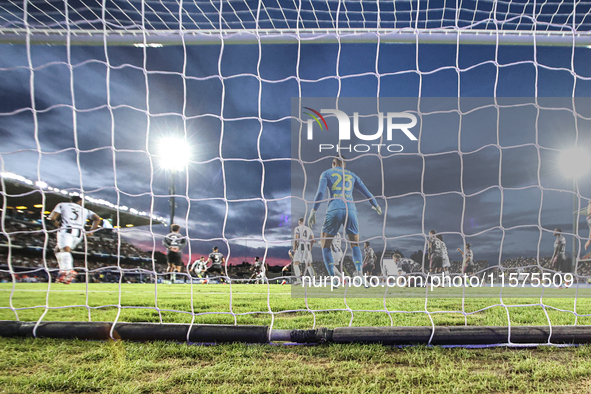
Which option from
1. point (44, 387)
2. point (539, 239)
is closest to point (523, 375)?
point (539, 239)

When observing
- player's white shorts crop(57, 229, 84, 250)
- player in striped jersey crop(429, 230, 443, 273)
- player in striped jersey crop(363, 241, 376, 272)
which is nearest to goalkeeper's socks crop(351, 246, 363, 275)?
player in striped jersey crop(429, 230, 443, 273)

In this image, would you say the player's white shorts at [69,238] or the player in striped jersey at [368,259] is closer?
the player's white shorts at [69,238]

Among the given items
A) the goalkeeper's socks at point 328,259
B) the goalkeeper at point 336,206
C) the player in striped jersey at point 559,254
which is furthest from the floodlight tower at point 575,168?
the goalkeeper's socks at point 328,259

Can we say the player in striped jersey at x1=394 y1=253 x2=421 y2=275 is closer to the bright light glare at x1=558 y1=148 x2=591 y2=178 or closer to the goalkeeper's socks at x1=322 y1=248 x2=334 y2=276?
the bright light glare at x1=558 y1=148 x2=591 y2=178

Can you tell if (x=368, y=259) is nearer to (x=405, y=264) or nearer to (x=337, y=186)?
(x=405, y=264)

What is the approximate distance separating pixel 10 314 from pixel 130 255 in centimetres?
1796

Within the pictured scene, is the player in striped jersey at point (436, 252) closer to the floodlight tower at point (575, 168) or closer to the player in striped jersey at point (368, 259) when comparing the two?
the player in striped jersey at point (368, 259)

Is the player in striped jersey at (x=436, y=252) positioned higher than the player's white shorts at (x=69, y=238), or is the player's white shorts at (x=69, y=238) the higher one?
the player's white shorts at (x=69, y=238)

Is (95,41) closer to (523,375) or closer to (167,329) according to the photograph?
(167,329)

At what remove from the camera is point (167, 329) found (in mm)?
1723

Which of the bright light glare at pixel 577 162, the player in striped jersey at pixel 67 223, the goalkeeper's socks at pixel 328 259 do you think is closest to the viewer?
the bright light glare at pixel 577 162

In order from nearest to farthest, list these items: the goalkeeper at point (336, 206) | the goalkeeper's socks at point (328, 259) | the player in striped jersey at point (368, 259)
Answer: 1. the goalkeeper at point (336, 206)
2. the goalkeeper's socks at point (328, 259)
3. the player in striped jersey at point (368, 259)

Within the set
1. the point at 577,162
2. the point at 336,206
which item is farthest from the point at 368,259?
the point at 577,162

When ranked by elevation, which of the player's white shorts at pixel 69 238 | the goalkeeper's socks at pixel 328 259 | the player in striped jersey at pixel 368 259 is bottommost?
the player in striped jersey at pixel 368 259
